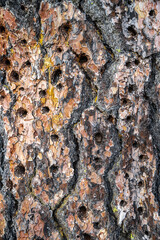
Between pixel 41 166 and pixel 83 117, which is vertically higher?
pixel 83 117

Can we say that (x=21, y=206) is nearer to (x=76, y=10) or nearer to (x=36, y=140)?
(x=36, y=140)

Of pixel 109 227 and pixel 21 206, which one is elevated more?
pixel 21 206

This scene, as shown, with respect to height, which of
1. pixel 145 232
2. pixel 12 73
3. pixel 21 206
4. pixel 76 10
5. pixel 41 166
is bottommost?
pixel 145 232

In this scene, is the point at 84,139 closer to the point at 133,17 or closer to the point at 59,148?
the point at 59,148

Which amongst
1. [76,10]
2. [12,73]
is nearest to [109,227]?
[12,73]

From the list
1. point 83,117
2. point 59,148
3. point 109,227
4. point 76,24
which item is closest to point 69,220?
point 109,227

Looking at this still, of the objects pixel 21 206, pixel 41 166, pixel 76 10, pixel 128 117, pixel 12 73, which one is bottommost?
pixel 21 206
